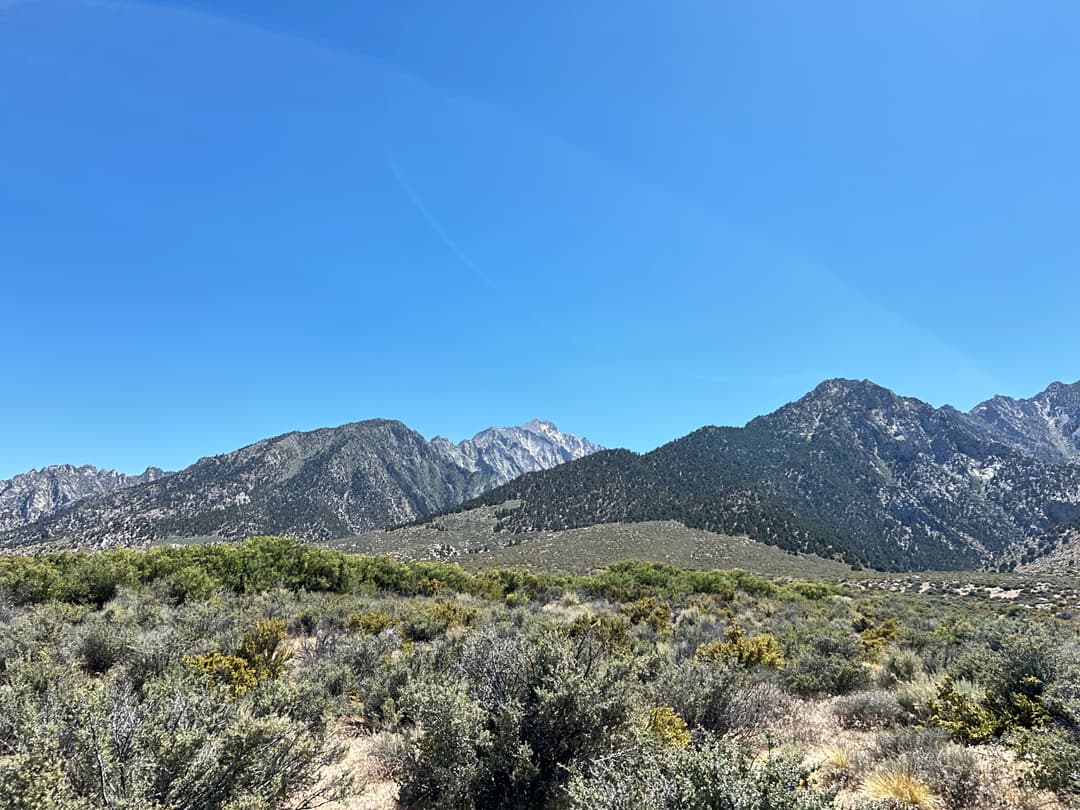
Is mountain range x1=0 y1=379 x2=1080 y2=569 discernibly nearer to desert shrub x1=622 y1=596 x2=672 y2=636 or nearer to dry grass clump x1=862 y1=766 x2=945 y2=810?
desert shrub x1=622 y1=596 x2=672 y2=636

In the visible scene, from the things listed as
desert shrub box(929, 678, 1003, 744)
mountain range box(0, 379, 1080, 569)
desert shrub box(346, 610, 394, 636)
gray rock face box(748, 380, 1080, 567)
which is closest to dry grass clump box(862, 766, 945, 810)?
desert shrub box(929, 678, 1003, 744)

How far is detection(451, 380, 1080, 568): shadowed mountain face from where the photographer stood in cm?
10575

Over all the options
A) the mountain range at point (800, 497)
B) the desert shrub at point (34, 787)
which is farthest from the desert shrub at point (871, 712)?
the mountain range at point (800, 497)

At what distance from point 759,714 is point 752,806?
486cm

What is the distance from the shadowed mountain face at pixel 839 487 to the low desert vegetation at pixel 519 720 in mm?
87502

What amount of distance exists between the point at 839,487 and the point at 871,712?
16129 cm

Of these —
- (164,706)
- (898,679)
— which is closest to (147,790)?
(164,706)

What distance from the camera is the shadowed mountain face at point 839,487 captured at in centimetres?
10575

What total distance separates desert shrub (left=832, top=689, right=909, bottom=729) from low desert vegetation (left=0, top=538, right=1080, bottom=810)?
31mm

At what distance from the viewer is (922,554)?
122125mm

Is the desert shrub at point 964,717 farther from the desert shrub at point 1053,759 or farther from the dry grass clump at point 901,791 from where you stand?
the dry grass clump at point 901,791

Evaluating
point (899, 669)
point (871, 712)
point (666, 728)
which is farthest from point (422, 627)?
point (899, 669)

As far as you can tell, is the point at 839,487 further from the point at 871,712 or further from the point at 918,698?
the point at 871,712

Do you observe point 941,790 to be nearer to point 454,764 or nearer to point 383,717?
point 454,764
